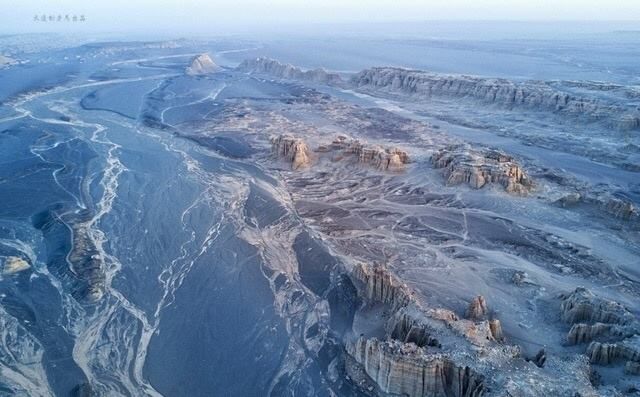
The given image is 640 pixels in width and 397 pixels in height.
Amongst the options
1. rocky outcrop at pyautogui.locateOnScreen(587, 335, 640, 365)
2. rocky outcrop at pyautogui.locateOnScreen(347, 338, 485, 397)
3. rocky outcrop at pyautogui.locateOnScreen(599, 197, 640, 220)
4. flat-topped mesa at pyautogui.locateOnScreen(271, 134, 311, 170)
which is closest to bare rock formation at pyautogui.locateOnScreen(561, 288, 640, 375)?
rocky outcrop at pyautogui.locateOnScreen(587, 335, 640, 365)

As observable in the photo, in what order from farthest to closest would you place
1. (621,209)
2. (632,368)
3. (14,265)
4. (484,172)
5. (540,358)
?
(484,172), (621,209), (14,265), (540,358), (632,368)

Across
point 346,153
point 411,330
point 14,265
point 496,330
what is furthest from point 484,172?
point 14,265

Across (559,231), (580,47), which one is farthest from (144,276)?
(580,47)

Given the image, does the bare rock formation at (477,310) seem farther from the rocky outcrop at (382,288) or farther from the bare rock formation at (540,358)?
the bare rock formation at (540,358)

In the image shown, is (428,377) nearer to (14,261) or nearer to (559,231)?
(559,231)

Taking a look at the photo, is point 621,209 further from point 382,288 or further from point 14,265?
point 14,265

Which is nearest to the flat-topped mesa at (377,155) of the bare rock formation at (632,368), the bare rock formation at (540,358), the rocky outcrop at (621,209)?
the rocky outcrop at (621,209)

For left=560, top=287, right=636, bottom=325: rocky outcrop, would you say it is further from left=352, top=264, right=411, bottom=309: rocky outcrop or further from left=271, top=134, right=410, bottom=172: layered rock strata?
left=271, top=134, right=410, bottom=172: layered rock strata
